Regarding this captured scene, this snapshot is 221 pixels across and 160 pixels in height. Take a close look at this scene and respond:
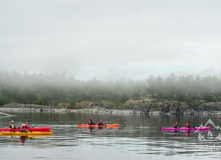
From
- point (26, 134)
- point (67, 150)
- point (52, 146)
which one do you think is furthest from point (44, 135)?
point (67, 150)

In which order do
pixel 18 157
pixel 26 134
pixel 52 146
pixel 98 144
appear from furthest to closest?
pixel 26 134, pixel 98 144, pixel 52 146, pixel 18 157

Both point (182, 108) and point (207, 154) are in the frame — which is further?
point (182, 108)

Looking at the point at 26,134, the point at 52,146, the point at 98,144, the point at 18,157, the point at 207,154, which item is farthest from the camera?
the point at 26,134

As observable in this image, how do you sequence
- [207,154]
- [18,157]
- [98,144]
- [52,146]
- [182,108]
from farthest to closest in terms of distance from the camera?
[182,108], [98,144], [52,146], [207,154], [18,157]

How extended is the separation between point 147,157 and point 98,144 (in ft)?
36.6

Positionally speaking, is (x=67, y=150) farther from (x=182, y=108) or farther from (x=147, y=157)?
(x=182, y=108)

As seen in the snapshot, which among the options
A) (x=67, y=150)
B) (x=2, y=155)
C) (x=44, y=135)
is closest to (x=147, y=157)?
(x=67, y=150)

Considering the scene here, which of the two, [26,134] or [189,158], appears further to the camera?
[26,134]

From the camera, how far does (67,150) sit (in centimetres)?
3653

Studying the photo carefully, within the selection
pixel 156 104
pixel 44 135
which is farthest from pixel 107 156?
pixel 156 104

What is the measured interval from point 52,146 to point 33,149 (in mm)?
2933

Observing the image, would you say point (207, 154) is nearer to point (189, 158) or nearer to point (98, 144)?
point (189, 158)

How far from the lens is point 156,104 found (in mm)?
192750

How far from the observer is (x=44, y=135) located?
5144cm
